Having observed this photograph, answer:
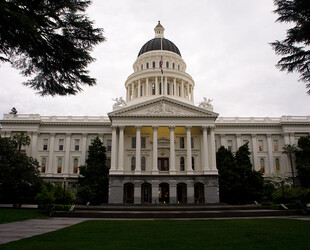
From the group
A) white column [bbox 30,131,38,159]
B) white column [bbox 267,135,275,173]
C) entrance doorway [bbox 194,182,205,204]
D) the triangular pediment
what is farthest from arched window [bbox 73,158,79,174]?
Answer: white column [bbox 267,135,275,173]

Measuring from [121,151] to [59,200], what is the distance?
15.6 meters

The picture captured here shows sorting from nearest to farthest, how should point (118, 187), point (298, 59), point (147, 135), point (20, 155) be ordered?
point (298, 59) < point (20, 155) < point (118, 187) < point (147, 135)

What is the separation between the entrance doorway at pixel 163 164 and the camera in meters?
50.9

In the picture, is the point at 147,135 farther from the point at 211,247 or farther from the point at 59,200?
the point at 211,247

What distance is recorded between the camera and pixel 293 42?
13.5 meters

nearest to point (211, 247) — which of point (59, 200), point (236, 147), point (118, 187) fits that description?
point (59, 200)

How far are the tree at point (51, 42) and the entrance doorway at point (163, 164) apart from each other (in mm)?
39962

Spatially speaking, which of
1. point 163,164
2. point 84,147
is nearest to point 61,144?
point 84,147

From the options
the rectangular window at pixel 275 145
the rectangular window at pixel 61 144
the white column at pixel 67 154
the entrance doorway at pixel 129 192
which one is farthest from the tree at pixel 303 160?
the rectangular window at pixel 61 144

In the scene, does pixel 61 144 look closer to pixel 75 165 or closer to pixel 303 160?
pixel 75 165

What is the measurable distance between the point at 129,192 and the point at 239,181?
18887 mm

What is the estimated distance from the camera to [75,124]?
2170 inches

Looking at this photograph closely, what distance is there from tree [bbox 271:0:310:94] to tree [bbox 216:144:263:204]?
33.1 meters

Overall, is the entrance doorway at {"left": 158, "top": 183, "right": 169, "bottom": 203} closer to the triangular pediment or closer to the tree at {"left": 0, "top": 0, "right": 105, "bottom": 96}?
the triangular pediment
